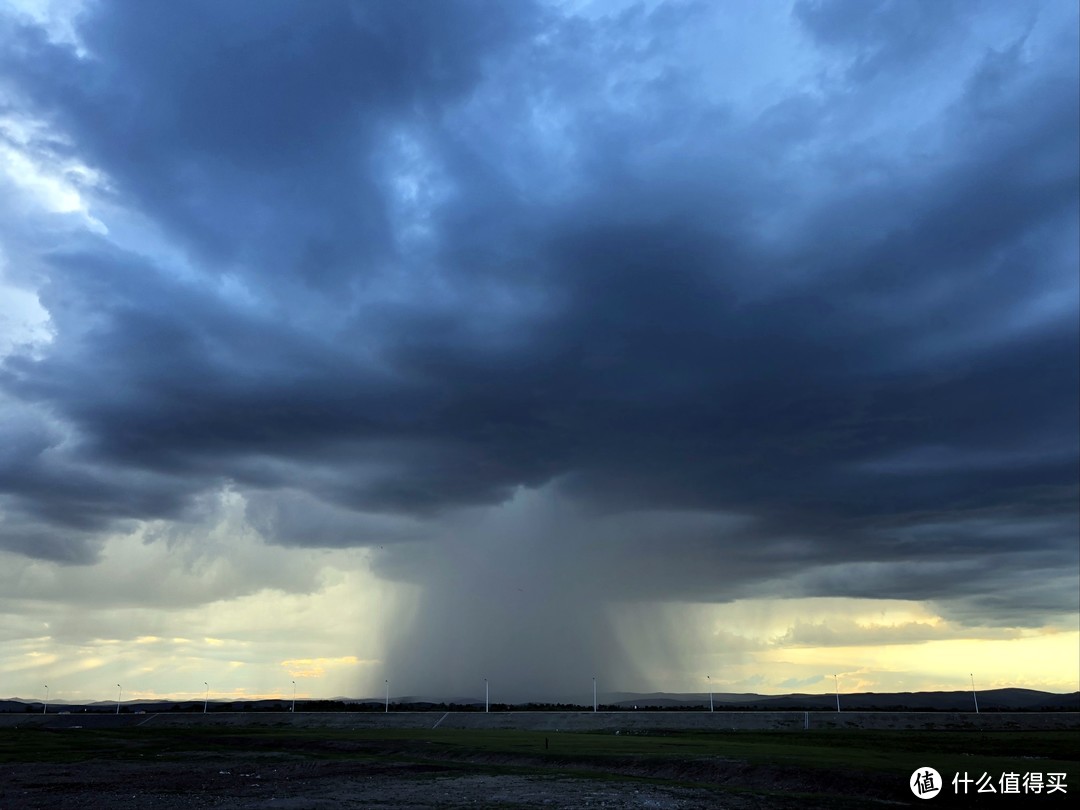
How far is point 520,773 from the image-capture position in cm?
6975

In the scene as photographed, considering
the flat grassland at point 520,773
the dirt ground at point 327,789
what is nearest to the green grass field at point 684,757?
the flat grassland at point 520,773

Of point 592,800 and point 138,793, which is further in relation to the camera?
point 138,793

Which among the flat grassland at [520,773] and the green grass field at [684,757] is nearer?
the flat grassland at [520,773]

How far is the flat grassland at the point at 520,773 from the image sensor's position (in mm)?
52938

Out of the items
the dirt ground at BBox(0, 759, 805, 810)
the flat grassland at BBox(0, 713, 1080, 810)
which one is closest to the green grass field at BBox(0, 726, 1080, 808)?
the flat grassland at BBox(0, 713, 1080, 810)

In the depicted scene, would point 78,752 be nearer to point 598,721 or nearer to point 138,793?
point 138,793

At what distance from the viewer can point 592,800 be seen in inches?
2034

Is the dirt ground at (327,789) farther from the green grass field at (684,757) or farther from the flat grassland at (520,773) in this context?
the green grass field at (684,757)

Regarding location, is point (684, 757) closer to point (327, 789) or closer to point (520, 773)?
point (520, 773)

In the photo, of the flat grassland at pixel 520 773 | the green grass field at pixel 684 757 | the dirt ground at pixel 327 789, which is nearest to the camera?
the dirt ground at pixel 327 789

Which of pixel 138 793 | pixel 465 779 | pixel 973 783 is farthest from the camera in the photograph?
pixel 465 779

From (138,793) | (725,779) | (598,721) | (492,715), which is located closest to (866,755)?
(725,779)

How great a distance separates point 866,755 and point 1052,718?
110 metres

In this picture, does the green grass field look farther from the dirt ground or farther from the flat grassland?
the dirt ground
